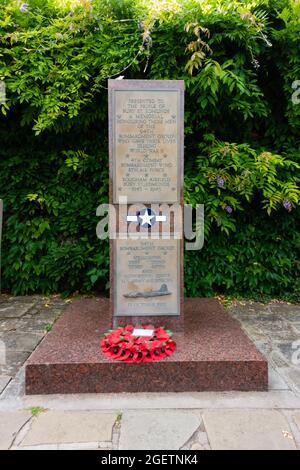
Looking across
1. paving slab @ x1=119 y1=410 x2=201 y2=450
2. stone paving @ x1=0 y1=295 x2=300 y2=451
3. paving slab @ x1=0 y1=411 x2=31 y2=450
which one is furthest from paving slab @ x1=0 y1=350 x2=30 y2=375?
paving slab @ x1=119 y1=410 x2=201 y2=450

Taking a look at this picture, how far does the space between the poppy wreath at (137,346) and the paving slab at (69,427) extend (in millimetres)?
437

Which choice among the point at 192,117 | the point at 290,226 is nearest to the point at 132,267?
the point at 192,117

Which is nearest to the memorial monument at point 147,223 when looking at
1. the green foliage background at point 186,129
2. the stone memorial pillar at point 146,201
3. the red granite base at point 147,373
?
the stone memorial pillar at point 146,201

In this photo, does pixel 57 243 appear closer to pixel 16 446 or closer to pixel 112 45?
pixel 112 45

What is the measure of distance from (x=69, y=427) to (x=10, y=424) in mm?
353

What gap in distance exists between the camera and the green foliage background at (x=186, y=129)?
4.22m

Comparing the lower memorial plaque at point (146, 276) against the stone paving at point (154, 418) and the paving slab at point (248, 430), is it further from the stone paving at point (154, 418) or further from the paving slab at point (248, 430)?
the paving slab at point (248, 430)

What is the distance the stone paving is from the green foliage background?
1.84 meters

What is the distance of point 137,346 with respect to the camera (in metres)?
2.69

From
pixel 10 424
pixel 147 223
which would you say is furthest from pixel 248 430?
pixel 147 223

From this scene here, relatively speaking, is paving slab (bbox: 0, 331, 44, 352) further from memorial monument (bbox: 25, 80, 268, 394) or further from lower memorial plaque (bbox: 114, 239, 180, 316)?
lower memorial plaque (bbox: 114, 239, 180, 316)

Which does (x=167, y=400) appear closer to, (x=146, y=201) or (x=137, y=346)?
(x=137, y=346)

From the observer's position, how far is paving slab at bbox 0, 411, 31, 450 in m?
2.04

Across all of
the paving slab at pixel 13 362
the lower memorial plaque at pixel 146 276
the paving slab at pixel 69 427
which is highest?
the lower memorial plaque at pixel 146 276
